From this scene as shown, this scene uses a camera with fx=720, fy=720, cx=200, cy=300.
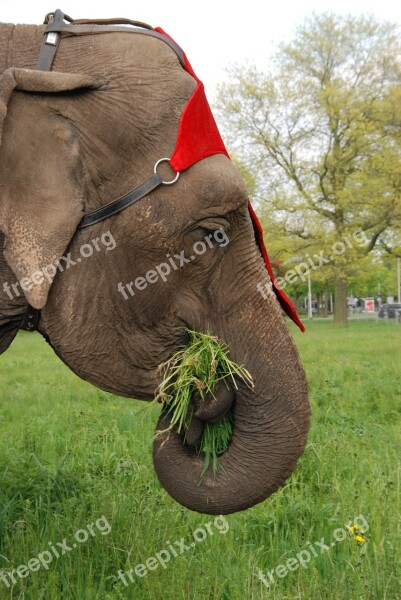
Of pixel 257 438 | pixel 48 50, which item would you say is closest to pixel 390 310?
pixel 257 438

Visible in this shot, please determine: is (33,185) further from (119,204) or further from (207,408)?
(207,408)

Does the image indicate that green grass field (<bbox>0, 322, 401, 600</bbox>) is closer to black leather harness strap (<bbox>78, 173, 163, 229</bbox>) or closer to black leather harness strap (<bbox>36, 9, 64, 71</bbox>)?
black leather harness strap (<bbox>78, 173, 163, 229</bbox>)

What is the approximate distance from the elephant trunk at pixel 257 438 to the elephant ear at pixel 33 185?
0.72m

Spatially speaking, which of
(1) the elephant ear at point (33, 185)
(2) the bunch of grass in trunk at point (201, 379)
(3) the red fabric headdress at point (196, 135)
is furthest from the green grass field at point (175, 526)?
(3) the red fabric headdress at point (196, 135)

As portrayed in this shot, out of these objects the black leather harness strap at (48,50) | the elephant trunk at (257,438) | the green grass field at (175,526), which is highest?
the black leather harness strap at (48,50)

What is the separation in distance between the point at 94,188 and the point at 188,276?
479 mm

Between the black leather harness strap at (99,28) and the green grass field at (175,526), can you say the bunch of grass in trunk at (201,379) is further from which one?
the black leather harness strap at (99,28)

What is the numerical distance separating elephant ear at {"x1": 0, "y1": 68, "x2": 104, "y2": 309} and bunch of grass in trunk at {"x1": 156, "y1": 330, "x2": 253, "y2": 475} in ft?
1.83

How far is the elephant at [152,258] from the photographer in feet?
8.53

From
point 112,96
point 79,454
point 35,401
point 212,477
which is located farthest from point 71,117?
point 35,401

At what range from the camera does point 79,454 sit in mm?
5484

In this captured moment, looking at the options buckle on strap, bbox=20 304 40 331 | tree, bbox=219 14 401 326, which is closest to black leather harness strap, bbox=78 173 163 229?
buckle on strap, bbox=20 304 40 331

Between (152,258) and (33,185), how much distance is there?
50 centimetres

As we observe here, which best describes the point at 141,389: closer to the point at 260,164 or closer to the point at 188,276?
the point at 188,276
